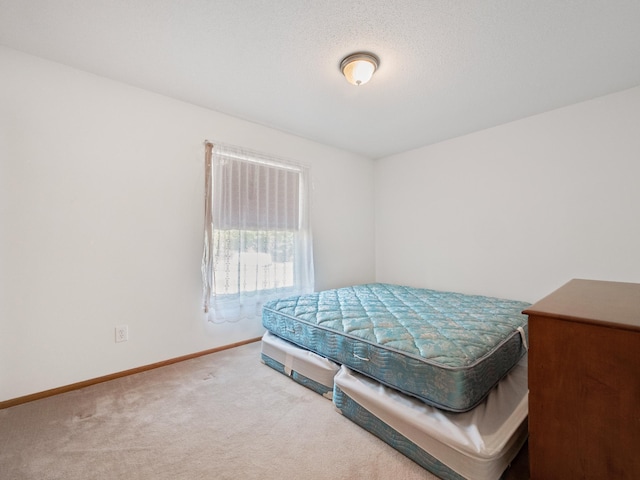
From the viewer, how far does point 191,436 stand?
150cm

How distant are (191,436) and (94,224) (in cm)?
168

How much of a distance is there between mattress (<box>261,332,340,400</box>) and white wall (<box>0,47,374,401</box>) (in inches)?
27.2

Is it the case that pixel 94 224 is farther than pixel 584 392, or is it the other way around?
pixel 94 224

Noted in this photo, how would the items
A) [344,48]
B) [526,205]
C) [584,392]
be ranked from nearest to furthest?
[584,392] → [344,48] → [526,205]

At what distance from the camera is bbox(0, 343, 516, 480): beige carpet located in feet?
4.19

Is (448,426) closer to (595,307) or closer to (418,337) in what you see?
(418,337)

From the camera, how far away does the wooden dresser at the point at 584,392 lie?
0.85m

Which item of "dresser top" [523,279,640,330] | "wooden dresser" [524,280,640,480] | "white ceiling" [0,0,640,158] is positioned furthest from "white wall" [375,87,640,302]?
"wooden dresser" [524,280,640,480]

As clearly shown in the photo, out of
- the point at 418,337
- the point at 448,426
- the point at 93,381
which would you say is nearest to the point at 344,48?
the point at 418,337

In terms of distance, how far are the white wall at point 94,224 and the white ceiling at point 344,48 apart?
217 mm

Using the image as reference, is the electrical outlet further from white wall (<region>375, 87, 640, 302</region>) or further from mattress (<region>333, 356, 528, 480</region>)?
white wall (<region>375, 87, 640, 302</region>)

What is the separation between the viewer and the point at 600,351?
896 millimetres

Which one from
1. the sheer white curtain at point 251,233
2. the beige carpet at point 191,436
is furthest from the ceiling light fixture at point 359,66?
the beige carpet at point 191,436

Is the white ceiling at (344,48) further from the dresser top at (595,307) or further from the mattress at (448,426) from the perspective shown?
the mattress at (448,426)
